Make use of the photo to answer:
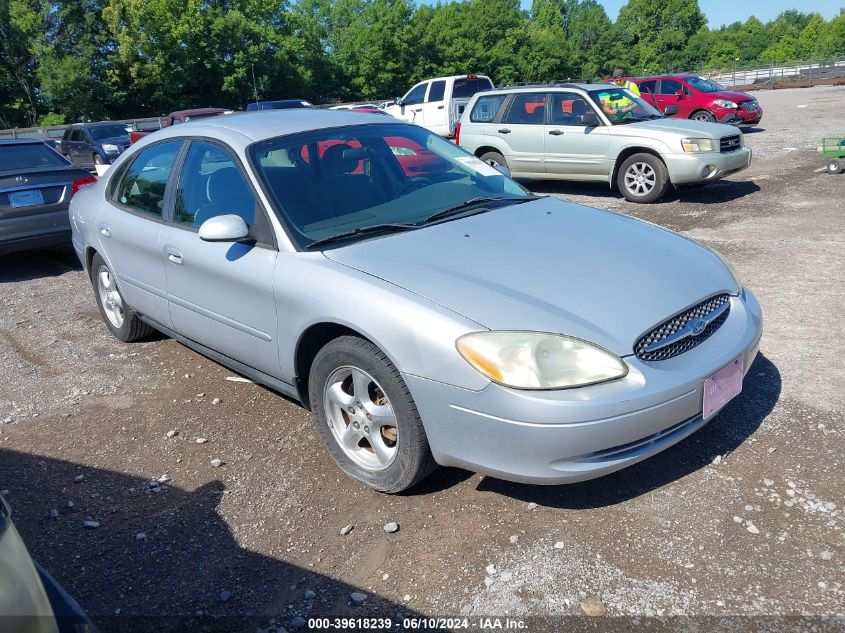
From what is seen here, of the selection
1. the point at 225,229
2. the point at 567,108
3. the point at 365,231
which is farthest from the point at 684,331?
the point at 567,108

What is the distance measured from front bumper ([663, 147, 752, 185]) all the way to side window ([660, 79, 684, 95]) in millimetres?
10974

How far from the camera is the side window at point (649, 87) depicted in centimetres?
1981

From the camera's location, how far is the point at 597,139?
10.2 m

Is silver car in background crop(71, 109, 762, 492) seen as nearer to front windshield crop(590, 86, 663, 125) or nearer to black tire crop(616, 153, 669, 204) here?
black tire crop(616, 153, 669, 204)

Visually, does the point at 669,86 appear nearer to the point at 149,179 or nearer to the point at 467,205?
the point at 467,205

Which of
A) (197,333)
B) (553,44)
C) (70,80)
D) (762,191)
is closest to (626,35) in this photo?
(553,44)

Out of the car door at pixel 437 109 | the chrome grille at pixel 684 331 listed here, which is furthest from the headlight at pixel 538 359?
the car door at pixel 437 109

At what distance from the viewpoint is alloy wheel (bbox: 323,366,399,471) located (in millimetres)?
3191

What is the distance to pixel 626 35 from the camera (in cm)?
8356

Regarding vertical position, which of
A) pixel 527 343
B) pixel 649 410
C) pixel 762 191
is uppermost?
pixel 527 343

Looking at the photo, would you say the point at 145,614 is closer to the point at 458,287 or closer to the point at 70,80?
the point at 458,287

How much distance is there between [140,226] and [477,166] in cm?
223

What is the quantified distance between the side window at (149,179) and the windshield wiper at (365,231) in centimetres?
152

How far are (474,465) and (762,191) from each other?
908 cm
